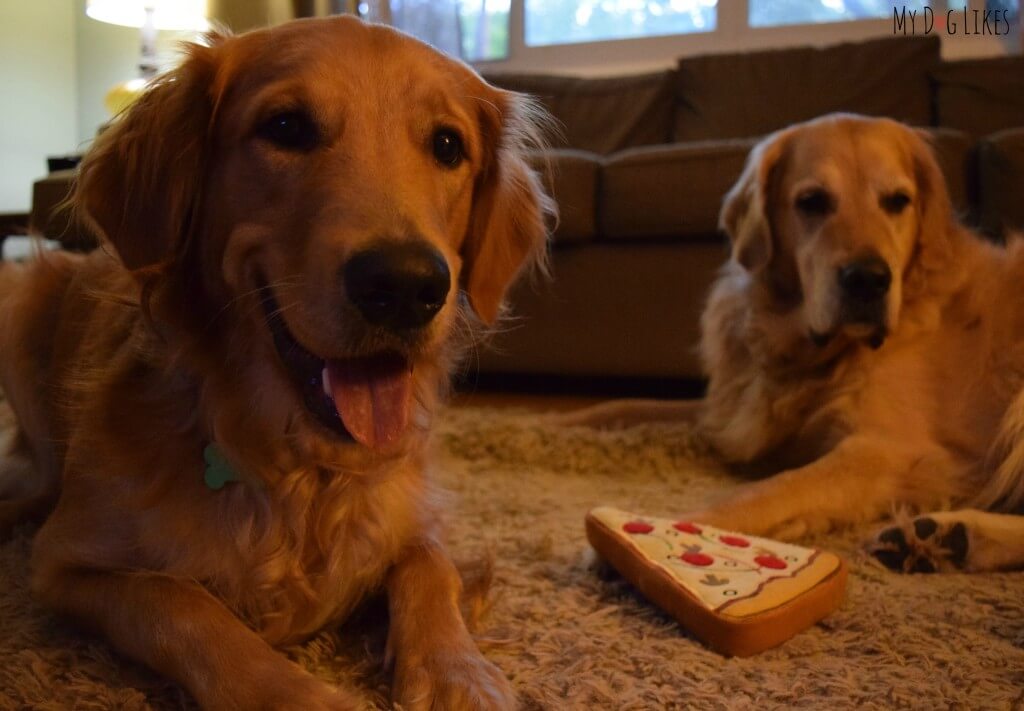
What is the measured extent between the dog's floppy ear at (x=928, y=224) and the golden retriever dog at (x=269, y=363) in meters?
1.38

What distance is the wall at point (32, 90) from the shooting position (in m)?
5.25

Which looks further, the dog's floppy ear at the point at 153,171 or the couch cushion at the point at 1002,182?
the couch cushion at the point at 1002,182

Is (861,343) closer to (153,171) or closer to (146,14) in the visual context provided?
(153,171)

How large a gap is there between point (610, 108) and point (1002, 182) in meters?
2.16

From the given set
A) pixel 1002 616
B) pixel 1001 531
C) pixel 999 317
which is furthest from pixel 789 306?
pixel 1002 616

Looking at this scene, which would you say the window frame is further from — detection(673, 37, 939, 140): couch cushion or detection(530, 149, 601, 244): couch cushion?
detection(530, 149, 601, 244): couch cushion

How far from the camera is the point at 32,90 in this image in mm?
5426

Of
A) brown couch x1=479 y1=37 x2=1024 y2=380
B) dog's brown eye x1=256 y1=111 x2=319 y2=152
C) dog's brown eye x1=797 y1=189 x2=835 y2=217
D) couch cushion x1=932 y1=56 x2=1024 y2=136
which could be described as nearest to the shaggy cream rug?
dog's brown eye x1=256 y1=111 x2=319 y2=152

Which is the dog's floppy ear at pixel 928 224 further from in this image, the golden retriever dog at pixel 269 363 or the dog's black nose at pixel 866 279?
the golden retriever dog at pixel 269 363

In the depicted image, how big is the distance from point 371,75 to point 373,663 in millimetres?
787

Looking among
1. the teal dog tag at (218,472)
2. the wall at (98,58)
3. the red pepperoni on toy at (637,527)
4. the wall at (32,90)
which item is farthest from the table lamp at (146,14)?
the red pepperoni on toy at (637,527)

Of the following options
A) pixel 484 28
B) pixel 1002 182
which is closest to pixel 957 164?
pixel 1002 182

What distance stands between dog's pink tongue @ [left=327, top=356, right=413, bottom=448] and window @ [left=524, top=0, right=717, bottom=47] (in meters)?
4.95

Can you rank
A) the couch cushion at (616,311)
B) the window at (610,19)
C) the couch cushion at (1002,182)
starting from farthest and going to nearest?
the window at (610,19) < the couch cushion at (616,311) < the couch cushion at (1002,182)
